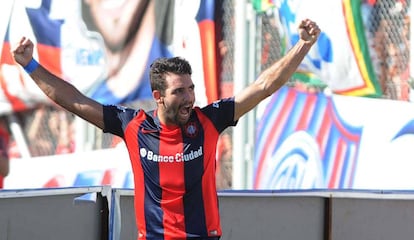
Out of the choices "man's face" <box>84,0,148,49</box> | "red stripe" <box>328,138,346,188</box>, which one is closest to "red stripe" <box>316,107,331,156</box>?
"red stripe" <box>328,138,346,188</box>

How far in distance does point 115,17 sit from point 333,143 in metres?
3.33

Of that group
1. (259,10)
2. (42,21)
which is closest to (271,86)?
(259,10)

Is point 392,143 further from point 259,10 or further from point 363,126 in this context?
point 259,10

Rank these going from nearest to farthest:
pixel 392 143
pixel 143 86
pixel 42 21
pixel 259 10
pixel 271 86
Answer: pixel 271 86
pixel 392 143
pixel 259 10
pixel 143 86
pixel 42 21

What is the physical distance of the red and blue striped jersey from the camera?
16.8 ft

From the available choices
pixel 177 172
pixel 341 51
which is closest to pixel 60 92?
pixel 177 172

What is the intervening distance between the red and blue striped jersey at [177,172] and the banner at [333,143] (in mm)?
4132

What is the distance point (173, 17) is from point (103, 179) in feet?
6.85

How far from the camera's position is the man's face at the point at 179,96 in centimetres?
517

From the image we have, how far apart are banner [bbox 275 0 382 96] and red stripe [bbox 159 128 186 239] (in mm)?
4463

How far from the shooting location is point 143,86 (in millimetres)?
11148

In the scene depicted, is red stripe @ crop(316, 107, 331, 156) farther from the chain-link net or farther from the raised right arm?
the raised right arm

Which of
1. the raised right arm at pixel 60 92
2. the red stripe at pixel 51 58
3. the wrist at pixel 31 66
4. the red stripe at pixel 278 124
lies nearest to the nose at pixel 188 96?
the raised right arm at pixel 60 92

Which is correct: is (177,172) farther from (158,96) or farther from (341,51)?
(341,51)
